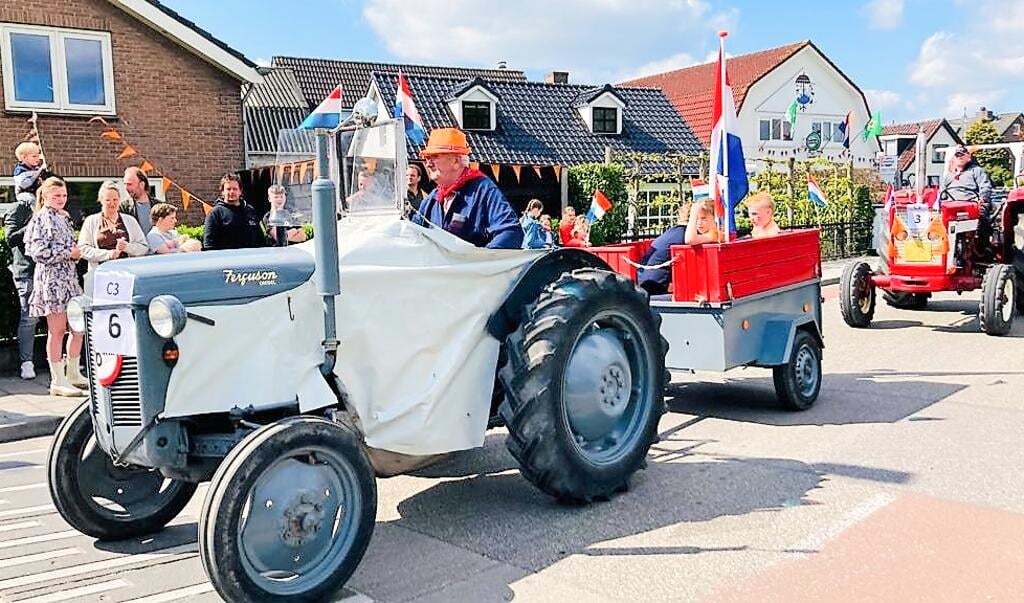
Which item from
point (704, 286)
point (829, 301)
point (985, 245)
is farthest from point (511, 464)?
point (829, 301)

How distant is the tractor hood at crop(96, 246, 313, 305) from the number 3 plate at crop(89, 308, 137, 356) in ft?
0.38

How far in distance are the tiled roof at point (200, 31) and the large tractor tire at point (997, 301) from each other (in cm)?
1321

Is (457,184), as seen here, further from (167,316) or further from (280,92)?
(280,92)

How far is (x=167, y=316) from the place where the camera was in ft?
11.9

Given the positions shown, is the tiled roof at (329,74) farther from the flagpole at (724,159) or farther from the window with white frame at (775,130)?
the flagpole at (724,159)

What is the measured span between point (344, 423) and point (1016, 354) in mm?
7757

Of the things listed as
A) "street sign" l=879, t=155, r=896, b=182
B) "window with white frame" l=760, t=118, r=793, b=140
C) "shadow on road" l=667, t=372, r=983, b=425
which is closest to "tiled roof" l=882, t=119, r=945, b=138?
"window with white frame" l=760, t=118, r=793, b=140

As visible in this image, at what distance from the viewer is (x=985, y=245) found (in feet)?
37.7

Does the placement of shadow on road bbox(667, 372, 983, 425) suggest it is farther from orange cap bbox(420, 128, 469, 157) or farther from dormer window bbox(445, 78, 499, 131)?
dormer window bbox(445, 78, 499, 131)

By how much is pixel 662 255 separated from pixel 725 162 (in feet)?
2.83

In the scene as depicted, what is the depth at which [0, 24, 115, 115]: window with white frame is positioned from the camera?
51.2ft

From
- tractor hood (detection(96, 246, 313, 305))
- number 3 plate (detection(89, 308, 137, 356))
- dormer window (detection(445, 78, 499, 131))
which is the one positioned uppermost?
dormer window (detection(445, 78, 499, 131))

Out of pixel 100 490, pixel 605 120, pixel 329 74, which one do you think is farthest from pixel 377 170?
pixel 329 74

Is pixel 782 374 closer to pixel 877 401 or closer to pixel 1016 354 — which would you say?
pixel 877 401
